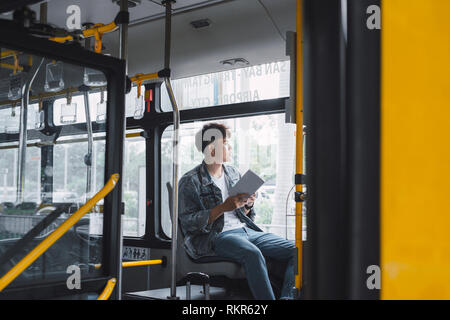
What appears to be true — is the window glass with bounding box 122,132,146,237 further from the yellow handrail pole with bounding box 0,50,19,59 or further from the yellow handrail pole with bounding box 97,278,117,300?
the yellow handrail pole with bounding box 0,50,19,59

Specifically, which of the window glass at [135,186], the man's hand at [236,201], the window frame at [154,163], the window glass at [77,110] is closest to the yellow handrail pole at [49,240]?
the window glass at [77,110]

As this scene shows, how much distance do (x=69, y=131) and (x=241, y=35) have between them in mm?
1757

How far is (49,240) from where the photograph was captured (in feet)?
6.50

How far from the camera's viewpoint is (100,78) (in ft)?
7.54

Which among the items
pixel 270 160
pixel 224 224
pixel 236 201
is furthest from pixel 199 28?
pixel 224 224

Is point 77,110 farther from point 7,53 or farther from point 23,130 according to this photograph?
point 7,53

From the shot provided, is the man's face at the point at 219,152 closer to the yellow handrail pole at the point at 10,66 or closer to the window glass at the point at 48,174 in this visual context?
the window glass at the point at 48,174

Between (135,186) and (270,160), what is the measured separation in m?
1.55

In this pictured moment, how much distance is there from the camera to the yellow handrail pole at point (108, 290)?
221 centimetres

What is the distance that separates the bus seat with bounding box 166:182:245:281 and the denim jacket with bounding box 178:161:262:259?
44 mm

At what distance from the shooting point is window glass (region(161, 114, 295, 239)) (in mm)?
3744

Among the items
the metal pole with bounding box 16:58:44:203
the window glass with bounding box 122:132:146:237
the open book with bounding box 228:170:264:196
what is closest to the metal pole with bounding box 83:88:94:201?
the metal pole with bounding box 16:58:44:203
